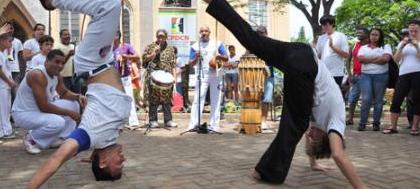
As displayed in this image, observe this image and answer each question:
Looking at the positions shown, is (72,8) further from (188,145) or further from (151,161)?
(188,145)

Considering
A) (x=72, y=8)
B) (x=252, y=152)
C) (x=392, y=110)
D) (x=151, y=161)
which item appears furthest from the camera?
(x=392, y=110)

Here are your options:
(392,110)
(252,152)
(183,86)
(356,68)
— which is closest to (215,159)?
(252,152)

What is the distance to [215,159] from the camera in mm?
6336

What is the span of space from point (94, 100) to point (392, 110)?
19.4ft

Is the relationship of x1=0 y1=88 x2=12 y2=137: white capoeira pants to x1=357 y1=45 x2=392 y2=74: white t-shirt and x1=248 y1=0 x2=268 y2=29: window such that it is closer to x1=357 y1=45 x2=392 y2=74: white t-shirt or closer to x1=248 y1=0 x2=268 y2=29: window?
x1=357 y1=45 x2=392 y2=74: white t-shirt

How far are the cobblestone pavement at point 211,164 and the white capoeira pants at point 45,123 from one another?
0.67 feet

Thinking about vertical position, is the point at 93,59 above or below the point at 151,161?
above

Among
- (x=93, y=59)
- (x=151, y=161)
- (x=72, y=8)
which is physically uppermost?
(x=72, y=8)

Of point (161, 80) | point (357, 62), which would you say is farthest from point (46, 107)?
point (357, 62)

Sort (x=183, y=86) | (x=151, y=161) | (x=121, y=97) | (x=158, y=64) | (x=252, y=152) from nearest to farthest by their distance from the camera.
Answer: (x=121, y=97), (x=151, y=161), (x=252, y=152), (x=158, y=64), (x=183, y=86)

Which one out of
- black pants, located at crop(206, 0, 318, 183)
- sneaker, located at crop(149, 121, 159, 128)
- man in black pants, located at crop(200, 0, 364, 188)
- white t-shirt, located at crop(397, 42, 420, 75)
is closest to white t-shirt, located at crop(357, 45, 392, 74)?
white t-shirt, located at crop(397, 42, 420, 75)

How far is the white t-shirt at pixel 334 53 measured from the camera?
8.62 m

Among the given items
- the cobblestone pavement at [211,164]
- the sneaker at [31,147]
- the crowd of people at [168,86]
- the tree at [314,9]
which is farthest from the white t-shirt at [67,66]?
the tree at [314,9]

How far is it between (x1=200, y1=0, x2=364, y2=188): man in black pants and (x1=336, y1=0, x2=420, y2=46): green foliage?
12094mm
